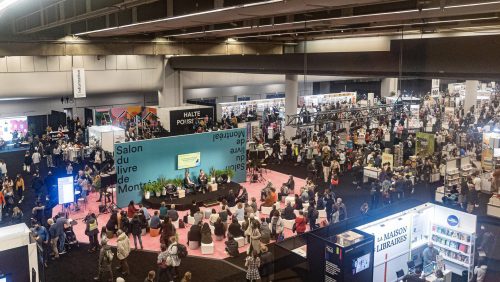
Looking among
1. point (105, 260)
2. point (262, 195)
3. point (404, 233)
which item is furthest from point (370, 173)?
point (105, 260)

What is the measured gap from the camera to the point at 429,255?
10.5 meters

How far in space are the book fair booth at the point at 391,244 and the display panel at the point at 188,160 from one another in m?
8.22

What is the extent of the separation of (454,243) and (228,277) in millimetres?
5412

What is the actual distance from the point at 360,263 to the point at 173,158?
10306mm

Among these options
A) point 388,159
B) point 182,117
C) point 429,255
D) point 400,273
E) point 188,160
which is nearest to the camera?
point 400,273

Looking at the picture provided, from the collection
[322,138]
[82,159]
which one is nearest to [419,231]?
[322,138]

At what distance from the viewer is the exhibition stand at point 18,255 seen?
8.38 meters

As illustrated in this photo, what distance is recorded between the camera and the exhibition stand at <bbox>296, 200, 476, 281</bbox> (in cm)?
923

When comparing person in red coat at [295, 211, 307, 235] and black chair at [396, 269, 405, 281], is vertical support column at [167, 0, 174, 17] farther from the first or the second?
black chair at [396, 269, 405, 281]

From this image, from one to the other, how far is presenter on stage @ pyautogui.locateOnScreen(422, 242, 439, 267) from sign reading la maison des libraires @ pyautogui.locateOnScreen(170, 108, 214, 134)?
1749 cm

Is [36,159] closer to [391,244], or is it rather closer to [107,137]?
[107,137]

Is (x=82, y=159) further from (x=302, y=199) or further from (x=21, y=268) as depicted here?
(x=21, y=268)

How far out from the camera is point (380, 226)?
9.93 metres

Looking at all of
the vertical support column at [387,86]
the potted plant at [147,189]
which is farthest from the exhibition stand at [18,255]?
the vertical support column at [387,86]
